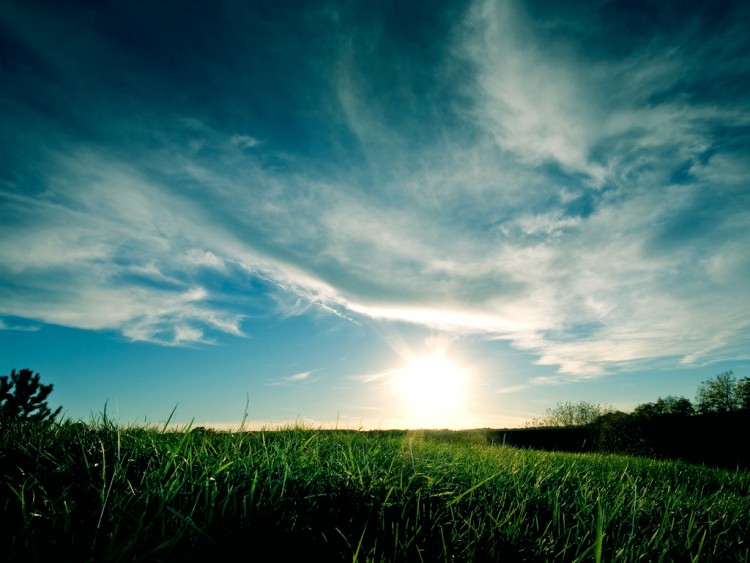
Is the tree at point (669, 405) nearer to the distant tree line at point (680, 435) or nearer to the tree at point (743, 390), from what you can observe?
the tree at point (743, 390)

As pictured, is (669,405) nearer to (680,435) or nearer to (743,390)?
(743,390)

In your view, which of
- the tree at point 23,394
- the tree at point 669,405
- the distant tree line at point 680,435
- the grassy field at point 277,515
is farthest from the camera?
the tree at point 669,405

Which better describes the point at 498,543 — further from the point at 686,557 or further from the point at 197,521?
the point at 197,521

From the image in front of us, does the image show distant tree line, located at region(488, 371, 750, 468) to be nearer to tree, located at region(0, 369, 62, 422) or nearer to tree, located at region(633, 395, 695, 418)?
tree, located at region(0, 369, 62, 422)

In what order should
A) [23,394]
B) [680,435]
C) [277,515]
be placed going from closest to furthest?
[277,515] < [23,394] < [680,435]

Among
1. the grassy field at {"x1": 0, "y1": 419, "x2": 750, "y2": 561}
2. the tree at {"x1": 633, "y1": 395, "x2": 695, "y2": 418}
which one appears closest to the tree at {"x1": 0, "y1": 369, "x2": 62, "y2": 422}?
the grassy field at {"x1": 0, "y1": 419, "x2": 750, "y2": 561}

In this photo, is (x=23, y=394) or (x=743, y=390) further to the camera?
(x=743, y=390)

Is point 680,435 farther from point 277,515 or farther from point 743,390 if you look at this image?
point 743,390

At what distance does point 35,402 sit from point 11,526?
837 cm

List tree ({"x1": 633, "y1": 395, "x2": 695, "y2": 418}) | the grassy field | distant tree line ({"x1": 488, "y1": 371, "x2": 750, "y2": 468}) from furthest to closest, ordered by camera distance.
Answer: tree ({"x1": 633, "y1": 395, "x2": 695, "y2": 418}) < distant tree line ({"x1": 488, "y1": 371, "x2": 750, "y2": 468}) < the grassy field

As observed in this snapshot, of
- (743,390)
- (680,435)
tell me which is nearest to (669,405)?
(743,390)

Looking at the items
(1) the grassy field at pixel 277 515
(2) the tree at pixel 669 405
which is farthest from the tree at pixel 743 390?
(1) the grassy field at pixel 277 515

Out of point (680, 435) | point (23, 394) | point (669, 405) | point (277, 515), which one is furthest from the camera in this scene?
point (669, 405)

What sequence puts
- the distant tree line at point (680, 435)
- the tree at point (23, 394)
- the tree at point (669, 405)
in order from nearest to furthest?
the tree at point (23, 394)
the distant tree line at point (680, 435)
the tree at point (669, 405)
